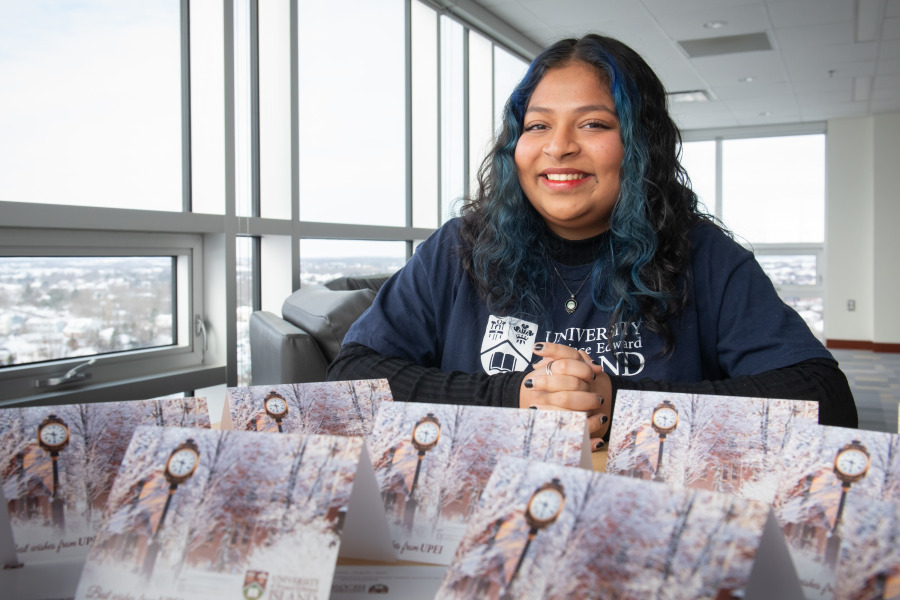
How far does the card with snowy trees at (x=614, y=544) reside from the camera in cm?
44

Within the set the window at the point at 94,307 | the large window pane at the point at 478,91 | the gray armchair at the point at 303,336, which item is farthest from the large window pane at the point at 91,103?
the large window pane at the point at 478,91

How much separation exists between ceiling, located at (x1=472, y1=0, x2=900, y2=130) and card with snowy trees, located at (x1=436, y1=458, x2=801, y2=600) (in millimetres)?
3965

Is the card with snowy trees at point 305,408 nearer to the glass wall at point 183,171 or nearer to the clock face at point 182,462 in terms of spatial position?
the clock face at point 182,462

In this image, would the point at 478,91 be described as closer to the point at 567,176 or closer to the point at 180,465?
the point at 567,176

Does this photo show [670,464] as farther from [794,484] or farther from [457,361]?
[457,361]

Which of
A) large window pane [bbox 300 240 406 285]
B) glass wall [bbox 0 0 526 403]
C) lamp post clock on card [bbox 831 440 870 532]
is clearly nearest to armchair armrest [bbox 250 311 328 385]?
glass wall [bbox 0 0 526 403]

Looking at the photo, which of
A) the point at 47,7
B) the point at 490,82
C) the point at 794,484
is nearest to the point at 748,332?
the point at 794,484

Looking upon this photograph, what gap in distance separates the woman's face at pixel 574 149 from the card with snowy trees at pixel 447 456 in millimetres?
671

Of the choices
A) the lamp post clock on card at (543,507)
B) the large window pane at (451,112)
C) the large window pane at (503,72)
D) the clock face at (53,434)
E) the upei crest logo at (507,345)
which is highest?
the large window pane at (503,72)

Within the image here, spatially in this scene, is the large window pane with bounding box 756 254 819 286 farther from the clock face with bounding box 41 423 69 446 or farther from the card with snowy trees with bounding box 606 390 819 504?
the clock face with bounding box 41 423 69 446

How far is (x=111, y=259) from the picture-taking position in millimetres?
2650

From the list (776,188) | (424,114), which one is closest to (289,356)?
(424,114)

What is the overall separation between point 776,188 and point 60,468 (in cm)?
990

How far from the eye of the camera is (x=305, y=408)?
33.4 inches
